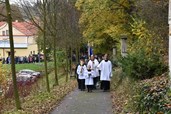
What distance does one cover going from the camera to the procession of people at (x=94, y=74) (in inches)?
787

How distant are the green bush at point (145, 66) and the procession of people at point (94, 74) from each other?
6282 mm

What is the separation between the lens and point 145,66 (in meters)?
13.2

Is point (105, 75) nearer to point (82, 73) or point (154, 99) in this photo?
point (82, 73)

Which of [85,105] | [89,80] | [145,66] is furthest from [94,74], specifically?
[145,66]

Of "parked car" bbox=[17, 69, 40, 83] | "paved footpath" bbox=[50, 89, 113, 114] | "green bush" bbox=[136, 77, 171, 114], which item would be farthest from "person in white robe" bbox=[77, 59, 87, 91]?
"green bush" bbox=[136, 77, 171, 114]

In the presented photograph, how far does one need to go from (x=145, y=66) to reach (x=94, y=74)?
7.53m

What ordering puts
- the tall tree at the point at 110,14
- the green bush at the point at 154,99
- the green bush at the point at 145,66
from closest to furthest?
the green bush at the point at 154,99, the green bush at the point at 145,66, the tall tree at the point at 110,14

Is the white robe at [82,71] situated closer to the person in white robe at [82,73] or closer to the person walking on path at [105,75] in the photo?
the person in white robe at [82,73]

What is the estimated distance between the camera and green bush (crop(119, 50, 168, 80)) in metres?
13.2

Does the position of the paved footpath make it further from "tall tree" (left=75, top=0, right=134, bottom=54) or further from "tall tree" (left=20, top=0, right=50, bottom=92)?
"tall tree" (left=75, top=0, right=134, bottom=54)

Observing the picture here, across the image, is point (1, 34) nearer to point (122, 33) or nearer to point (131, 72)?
point (122, 33)

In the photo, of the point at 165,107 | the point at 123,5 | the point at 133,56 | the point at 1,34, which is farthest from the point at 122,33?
the point at 1,34

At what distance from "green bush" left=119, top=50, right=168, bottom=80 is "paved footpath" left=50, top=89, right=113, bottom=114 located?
148 cm

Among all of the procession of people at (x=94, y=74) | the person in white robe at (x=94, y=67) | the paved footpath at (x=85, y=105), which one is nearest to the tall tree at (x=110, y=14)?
the person in white robe at (x=94, y=67)
